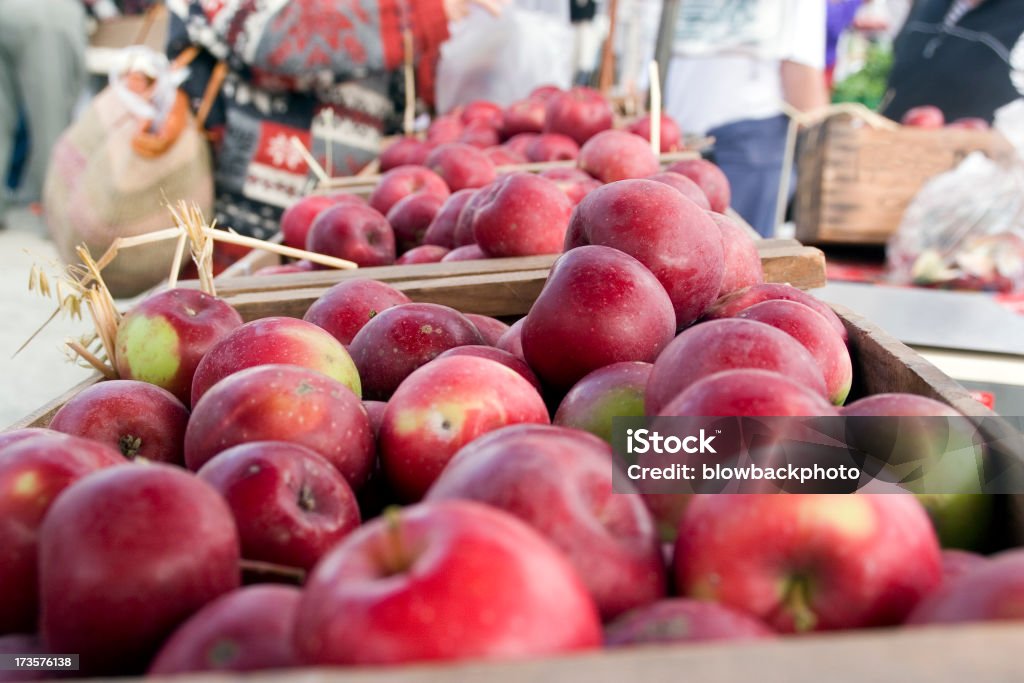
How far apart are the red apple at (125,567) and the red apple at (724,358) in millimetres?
438

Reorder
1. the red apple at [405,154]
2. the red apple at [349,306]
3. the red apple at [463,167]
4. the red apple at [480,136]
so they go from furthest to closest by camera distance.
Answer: the red apple at [480,136] → the red apple at [405,154] → the red apple at [463,167] → the red apple at [349,306]

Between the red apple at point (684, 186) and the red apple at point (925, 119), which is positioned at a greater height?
the red apple at point (684, 186)

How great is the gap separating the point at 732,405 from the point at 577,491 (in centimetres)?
17

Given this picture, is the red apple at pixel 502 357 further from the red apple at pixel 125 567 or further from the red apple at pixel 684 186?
the red apple at pixel 684 186

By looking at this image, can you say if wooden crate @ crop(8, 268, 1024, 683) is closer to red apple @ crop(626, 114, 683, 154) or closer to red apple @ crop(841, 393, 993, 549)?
red apple @ crop(841, 393, 993, 549)

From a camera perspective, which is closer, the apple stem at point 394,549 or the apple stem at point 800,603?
the apple stem at point 394,549

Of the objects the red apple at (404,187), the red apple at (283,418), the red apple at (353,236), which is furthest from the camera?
the red apple at (404,187)

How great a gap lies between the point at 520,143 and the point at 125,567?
8.76ft

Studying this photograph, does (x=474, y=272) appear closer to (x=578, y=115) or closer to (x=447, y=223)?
(x=447, y=223)

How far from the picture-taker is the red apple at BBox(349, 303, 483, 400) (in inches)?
44.9

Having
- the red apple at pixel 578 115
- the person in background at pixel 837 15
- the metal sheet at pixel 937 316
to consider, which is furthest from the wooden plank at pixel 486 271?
the person in background at pixel 837 15

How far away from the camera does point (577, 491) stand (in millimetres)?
602

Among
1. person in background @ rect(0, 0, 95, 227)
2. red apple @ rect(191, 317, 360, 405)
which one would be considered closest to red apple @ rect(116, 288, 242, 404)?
red apple @ rect(191, 317, 360, 405)

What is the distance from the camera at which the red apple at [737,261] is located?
132cm
